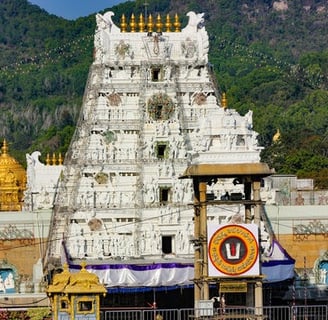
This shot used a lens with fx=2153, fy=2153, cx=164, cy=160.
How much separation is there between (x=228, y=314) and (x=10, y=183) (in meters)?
44.1

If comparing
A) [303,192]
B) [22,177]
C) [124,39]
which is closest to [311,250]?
[303,192]

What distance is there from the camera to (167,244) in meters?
81.2

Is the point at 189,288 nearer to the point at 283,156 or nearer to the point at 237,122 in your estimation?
the point at 237,122

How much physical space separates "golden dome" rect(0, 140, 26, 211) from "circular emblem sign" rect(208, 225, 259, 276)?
40.6m

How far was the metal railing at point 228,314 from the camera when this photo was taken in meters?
57.9

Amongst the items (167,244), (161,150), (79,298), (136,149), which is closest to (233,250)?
(79,298)

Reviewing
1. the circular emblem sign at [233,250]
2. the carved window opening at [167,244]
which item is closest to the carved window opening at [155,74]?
the carved window opening at [167,244]

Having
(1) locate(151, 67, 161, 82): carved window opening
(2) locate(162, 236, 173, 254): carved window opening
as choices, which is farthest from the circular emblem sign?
(1) locate(151, 67, 161, 82): carved window opening

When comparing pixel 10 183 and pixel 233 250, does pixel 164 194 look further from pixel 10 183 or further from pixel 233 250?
pixel 233 250

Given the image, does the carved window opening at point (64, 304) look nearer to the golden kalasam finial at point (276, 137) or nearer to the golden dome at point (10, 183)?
the golden dome at point (10, 183)

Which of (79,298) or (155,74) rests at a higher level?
(155,74)

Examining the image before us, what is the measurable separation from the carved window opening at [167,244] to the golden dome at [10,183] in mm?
18762

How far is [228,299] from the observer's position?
7462 centimetres

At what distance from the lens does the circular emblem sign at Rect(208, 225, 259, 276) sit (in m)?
58.7
